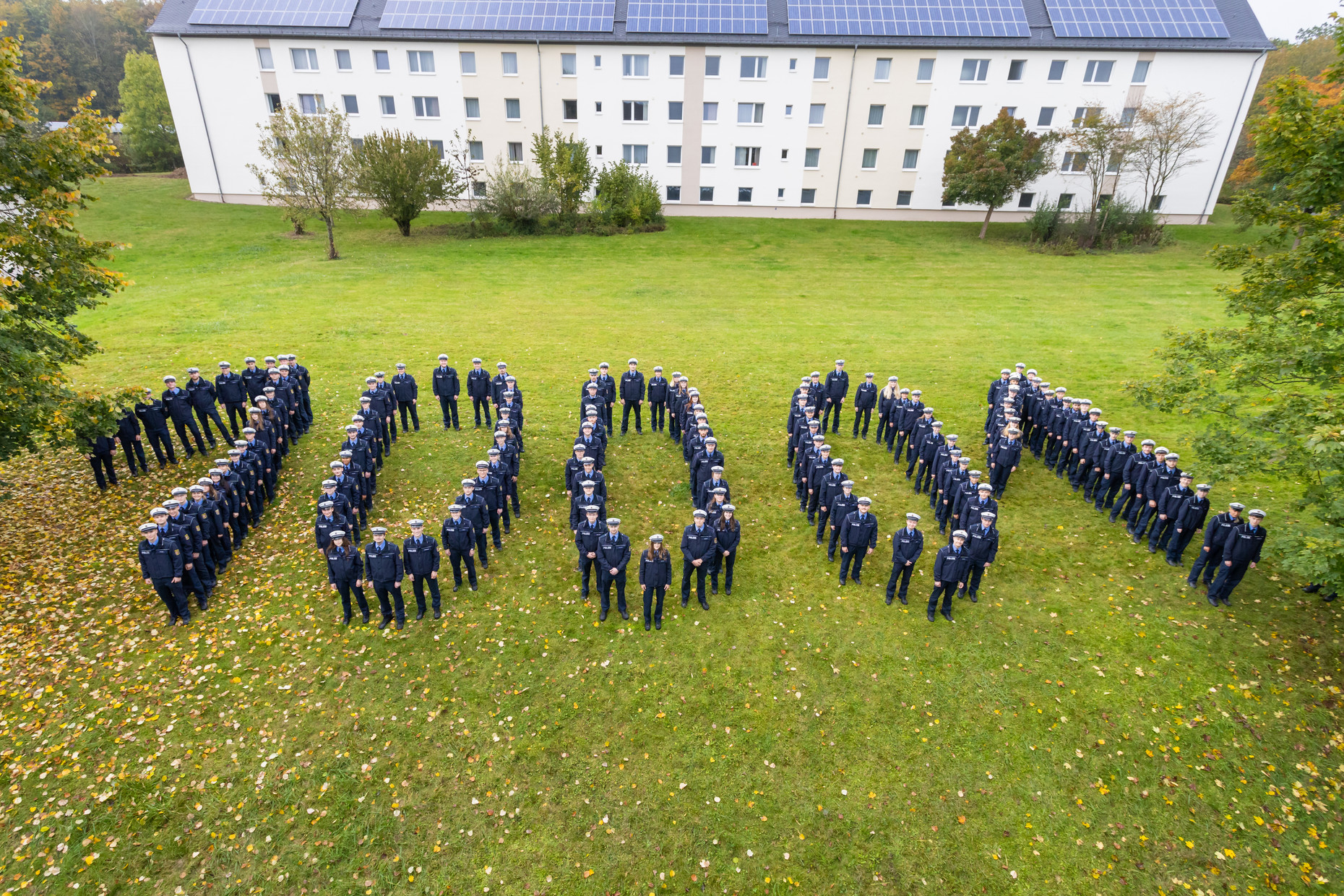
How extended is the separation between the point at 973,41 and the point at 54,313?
176 ft

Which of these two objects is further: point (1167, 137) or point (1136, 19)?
point (1136, 19)

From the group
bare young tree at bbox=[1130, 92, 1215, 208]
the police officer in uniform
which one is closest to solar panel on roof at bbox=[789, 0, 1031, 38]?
bare young tree at bbox=[1130, 92, 1215, 208]

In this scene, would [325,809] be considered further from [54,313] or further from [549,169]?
[549,169]

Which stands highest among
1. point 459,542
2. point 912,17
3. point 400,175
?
point 912,17

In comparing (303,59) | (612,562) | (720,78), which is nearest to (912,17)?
(720,78)

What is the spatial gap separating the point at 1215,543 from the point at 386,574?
15604mm

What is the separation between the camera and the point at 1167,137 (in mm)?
42062

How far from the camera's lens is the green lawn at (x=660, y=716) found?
8250 mm

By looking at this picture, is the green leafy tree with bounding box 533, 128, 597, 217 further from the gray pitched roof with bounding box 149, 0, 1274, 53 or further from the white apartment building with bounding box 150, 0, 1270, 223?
the gray pitched roof with bounding box 149, 0, 1274, 53

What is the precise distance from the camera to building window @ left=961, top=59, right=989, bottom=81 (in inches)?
1832

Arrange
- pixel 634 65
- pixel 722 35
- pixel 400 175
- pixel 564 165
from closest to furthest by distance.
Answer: pixel 400 175 → pixel 564 165 → pixel 722 35 → pixel 634 65

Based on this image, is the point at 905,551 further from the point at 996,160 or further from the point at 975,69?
the point at 975,69

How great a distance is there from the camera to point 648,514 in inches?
616

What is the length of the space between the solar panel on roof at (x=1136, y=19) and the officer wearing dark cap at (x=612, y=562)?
52570 mm
